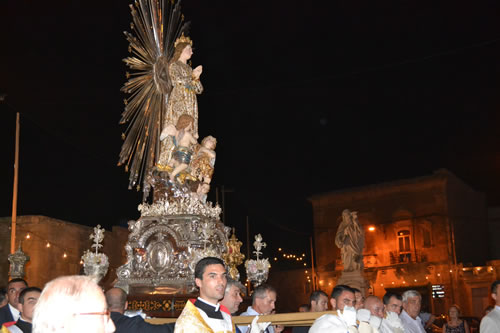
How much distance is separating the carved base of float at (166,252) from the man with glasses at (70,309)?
6280mm

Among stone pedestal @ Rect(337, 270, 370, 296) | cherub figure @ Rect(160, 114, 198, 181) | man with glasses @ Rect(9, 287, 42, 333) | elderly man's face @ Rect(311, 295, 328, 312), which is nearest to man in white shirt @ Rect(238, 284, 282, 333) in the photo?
elderly man's face @ Rect(311, 295, 328, 312)

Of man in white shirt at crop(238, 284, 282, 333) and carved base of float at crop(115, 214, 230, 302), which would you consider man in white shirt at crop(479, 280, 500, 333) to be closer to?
man in white shirt at crop(238, 284, 282, 333)

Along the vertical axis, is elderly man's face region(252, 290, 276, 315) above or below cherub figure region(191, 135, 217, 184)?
below

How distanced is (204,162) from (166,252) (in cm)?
170

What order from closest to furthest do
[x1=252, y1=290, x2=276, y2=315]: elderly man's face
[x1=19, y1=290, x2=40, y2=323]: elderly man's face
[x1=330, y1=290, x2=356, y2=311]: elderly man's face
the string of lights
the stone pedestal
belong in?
[x1=19, y1=290, x2=40, y2=323]: elderly man's face
[x1=330, y1=290, x2=356, y2=311]: elderly man's face
[x1=252, y1=290, x2=276, y2=315]: elderly man's face
the string of lights
the stone pedestal

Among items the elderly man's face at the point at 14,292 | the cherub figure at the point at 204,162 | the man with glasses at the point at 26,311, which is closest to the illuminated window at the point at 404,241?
the cherub figure at the point at 204,162

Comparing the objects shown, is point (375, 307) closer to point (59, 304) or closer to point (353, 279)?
point (59, 304)

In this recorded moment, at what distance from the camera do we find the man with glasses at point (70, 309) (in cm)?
219

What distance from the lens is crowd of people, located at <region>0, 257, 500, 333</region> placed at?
221cm

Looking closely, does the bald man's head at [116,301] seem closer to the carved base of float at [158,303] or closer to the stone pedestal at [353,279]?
the carved base of float at [158,303]

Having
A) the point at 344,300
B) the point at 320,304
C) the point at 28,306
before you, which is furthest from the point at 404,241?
the point at 28,306

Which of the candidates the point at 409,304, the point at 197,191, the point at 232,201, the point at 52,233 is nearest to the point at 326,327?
the point at 409,304

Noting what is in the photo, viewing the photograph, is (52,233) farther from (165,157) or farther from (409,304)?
(409,304)

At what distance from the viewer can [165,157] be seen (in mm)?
9461
